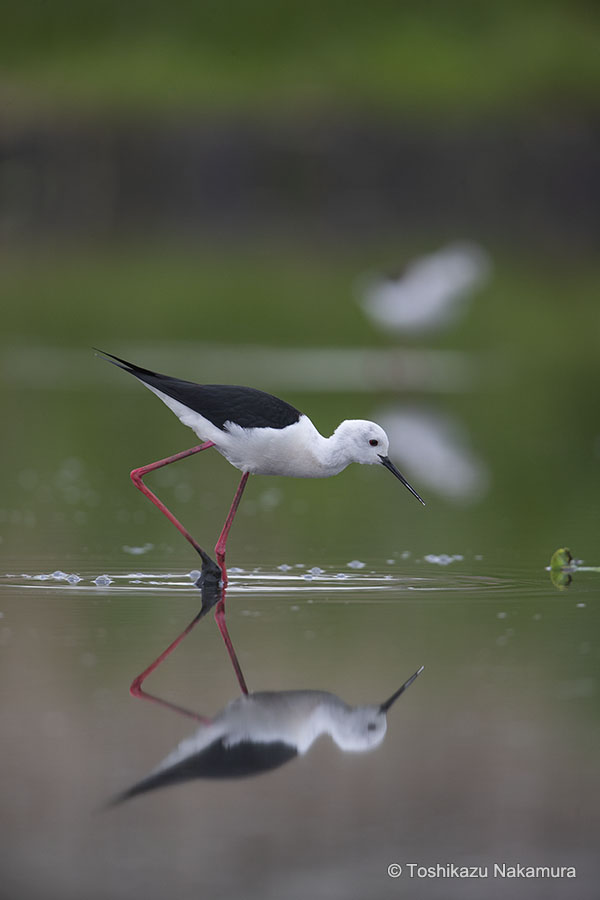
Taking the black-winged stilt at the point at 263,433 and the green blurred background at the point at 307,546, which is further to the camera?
the black-winged stilt at the point at 263,433

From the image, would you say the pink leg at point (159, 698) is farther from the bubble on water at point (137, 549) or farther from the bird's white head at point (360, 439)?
the bubble on water at point (137, 549)

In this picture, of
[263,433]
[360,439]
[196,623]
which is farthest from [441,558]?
A: [196,623]

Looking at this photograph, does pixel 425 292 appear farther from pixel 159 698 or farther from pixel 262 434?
pixel 159 698

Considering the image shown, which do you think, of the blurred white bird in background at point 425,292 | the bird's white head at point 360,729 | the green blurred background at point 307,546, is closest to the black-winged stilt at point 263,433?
the green blurred background at point 307,546

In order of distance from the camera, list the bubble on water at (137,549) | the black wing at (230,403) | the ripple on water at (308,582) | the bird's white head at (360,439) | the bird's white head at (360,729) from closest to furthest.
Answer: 1. the bird's white head at (360,729)
2. the ripple on water at (308,582)
3. the black wing at (230,403)
4. the bird's white head at (360,439)
5. the bubble on water at (137,549)

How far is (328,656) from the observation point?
588 centimetres

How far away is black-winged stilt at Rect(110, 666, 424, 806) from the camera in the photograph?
4652 mm

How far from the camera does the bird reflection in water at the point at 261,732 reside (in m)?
4.66

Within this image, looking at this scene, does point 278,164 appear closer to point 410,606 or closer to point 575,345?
point 575,345

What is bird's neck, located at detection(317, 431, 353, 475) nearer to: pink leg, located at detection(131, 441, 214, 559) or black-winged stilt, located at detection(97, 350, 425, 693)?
black-winged stilt, located at detection(97, 350, 425, 693)

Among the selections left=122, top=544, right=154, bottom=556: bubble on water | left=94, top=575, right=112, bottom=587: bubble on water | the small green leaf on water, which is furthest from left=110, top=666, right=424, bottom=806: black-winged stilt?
left=122, top=544, right=154, bottom=556: bubble on water

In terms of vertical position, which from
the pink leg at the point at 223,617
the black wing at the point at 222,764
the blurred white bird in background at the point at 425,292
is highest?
the blurred white bird in background at the point at 425,292

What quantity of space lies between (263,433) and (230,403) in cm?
20

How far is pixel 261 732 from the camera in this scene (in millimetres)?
4996
